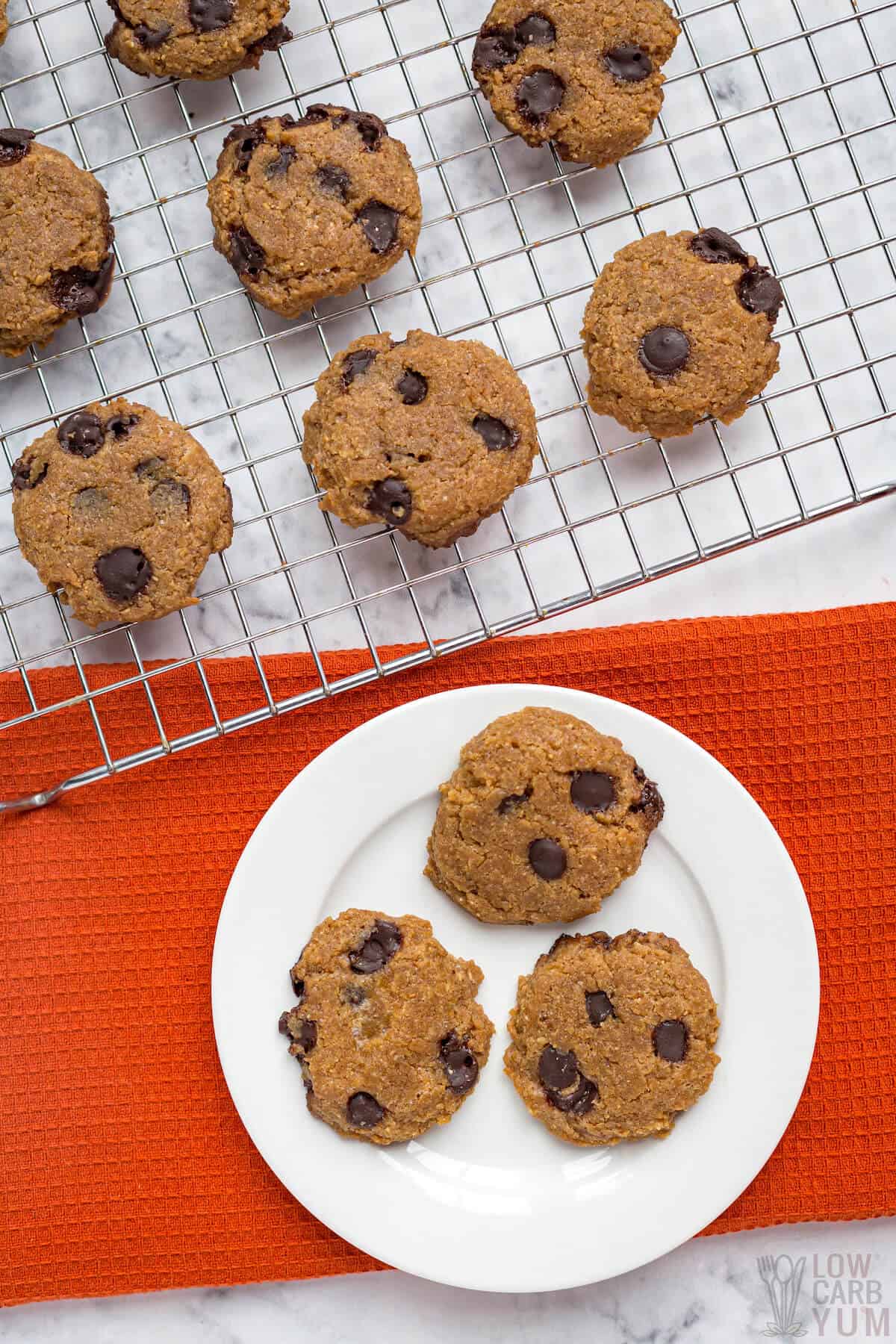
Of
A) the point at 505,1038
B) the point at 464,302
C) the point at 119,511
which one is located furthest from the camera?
the point at 464,302

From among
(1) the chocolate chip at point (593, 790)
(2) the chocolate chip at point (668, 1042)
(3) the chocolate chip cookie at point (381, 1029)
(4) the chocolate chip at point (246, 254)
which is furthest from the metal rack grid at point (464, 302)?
(2) the chocolate chip at point (668, 1042)

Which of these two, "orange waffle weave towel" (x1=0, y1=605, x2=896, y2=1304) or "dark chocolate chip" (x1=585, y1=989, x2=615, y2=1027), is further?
"orange waffle weave towel" (x1=0, y1=605, x2=896, y2=1304)

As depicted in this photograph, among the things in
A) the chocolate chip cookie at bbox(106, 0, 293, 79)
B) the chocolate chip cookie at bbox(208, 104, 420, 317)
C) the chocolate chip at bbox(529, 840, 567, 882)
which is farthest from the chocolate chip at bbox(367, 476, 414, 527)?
the chocolate chip cookie at bbox(106, 0, 293, 79)

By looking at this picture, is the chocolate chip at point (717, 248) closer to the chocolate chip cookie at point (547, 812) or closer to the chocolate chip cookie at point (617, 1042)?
the chocolate chip cookie at point (547, 812)

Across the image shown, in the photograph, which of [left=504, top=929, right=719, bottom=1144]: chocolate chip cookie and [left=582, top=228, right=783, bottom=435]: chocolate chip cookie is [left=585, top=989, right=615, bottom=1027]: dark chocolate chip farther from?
[left=582, top=228, right=783, bottom=435]: chocolate chip cookie

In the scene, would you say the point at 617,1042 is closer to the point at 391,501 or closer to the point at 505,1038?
the point at 505,1038

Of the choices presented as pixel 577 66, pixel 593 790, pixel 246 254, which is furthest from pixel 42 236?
pixel 593 790
